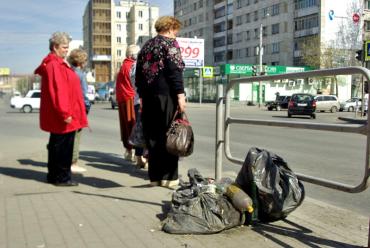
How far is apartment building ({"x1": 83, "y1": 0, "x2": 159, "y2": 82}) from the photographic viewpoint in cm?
12912

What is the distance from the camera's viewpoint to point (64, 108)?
5598 mm

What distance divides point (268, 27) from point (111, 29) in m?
62.2

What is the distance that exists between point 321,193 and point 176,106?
2.39m

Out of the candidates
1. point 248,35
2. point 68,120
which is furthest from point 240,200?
point 248,35

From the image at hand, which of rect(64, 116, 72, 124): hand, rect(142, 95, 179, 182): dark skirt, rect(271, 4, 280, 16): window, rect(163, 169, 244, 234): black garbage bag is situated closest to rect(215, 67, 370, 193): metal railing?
rect(142, 95, 179, 182): dark skirt

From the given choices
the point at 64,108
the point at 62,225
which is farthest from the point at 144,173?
the point at 62,225

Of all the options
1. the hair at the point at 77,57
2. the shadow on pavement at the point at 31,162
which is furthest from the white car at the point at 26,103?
the hair at the point at 77,57

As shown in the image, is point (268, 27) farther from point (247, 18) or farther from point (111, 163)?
point (111, 163)

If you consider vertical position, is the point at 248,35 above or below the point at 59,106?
above

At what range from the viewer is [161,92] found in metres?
5.24

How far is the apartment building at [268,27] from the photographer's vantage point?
69562 millimetres

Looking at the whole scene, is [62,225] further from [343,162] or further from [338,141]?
[338,141]

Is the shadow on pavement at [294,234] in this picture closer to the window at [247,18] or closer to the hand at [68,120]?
the hand at [68,120]

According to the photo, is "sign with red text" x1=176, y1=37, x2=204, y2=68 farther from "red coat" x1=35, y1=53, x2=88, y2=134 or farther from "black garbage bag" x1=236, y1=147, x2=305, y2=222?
"black garbage bag" x1=236, y1=147, x2=305, y2=222
